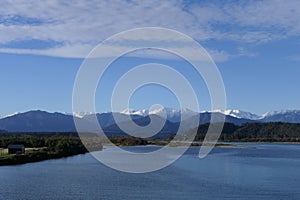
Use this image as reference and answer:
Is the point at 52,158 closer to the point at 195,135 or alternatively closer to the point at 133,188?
the point at 133,188

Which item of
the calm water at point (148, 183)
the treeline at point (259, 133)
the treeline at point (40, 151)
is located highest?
the treeline at point (259, 133)

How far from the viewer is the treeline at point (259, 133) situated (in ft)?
285

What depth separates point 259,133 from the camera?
313ft

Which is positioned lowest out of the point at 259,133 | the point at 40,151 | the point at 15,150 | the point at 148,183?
the point at 148,183

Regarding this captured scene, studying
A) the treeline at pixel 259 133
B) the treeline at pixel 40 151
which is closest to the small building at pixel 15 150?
the treeline at pixel 40 151

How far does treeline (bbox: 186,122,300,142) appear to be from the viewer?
86.8 m

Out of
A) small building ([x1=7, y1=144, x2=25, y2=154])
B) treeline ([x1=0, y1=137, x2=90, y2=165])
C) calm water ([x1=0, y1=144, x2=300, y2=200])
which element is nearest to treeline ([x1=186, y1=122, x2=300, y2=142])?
treeline ([x1=0, y1=137, x2=90, y2=165])

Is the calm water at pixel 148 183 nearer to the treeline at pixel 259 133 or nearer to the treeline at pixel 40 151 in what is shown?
the treeline at pixel 40 151

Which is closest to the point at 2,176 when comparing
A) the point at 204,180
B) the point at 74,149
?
the point at 204,180

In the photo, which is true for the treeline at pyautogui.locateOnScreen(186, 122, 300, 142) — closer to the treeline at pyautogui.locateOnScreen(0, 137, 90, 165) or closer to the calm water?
the treeline at pyautogui.locateOnScreen(0, 137, 90, 165)

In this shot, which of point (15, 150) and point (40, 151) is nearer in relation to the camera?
point (15, 150)

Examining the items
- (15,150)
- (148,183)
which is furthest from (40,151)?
(148,183)

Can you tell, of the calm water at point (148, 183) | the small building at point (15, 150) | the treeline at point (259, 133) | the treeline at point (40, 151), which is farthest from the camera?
the treeline at point (259, 133)

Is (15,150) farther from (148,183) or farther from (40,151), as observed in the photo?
(148,183)
